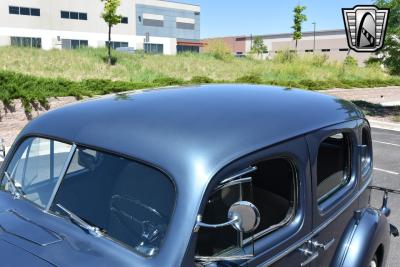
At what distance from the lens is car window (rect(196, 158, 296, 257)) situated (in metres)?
2.02

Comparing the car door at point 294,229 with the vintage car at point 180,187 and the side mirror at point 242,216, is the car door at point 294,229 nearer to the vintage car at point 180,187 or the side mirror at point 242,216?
the vintage car at point 180,187

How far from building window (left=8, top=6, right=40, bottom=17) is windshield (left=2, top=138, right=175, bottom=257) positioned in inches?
2233

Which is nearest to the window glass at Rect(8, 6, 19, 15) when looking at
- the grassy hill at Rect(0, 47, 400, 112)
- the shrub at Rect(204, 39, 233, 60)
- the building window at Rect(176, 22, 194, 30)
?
the building window at Rect(176, 22, 194, 30)

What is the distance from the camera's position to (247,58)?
117ft

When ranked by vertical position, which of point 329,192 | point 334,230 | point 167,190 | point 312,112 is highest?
Answer: point 312,112

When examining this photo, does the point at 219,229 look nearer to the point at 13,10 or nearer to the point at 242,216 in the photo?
the point at 242,216

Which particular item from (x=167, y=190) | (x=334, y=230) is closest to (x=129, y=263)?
(x=167, y=190)

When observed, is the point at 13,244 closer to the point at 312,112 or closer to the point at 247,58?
the point at 312,112

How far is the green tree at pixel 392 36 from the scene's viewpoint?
15281mm

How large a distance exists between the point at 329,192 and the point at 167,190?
1.41m

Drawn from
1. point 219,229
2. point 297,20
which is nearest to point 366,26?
point 219,229

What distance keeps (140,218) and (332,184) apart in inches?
62.2

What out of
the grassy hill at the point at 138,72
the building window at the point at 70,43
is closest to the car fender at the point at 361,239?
the grassy hill at the point at 138,72

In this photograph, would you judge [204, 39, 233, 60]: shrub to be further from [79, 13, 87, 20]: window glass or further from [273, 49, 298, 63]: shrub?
[79, 13, 87, 20]: window glass
